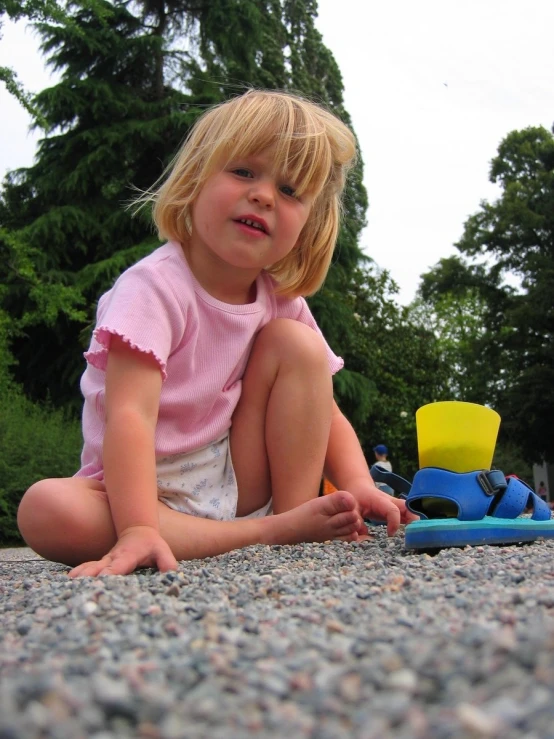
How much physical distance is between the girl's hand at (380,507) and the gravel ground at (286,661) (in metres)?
1.00

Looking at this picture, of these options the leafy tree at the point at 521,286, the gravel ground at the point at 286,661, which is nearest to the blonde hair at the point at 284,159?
the gravel ground at the point at 286,661

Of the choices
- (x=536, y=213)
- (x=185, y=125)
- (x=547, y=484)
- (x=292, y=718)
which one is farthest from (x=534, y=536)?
(x=547, y=484)

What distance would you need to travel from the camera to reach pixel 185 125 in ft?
39.1

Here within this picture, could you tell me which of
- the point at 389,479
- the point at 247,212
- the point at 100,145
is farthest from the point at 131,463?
the point at 100,145

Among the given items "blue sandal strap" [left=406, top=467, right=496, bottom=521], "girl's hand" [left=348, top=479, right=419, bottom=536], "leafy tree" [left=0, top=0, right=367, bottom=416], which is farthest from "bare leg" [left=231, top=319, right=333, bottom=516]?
"leafy tree" [left=0, top=0, right=367, bottom=416]

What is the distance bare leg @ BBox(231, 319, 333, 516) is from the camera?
8.27 ft

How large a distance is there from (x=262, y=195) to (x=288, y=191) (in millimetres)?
142

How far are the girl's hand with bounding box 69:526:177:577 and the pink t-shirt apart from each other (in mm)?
545

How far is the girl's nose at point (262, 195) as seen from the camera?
95.7 inches

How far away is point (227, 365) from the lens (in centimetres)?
257

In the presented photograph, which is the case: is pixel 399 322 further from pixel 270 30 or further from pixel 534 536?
pixel 534 536

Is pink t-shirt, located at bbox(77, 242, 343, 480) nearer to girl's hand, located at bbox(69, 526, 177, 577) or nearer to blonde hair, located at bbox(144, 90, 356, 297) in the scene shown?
blonde hair, located at bbox(144, 90, 356, 297)

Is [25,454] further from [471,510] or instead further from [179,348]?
[471,510]

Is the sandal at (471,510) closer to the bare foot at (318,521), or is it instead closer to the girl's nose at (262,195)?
the bare foot at (318,521)
